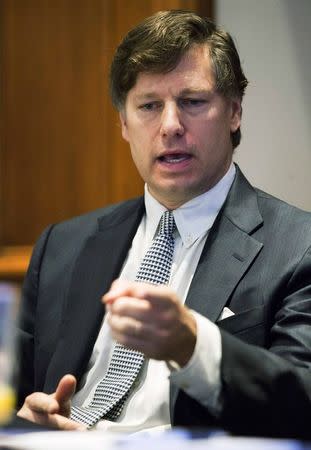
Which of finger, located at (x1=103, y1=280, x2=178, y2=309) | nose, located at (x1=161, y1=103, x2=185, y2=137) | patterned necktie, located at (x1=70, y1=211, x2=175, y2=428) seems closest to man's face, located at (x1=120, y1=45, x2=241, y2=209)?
nose, located at (x1=161, y1=103, x2=185, y2=137)

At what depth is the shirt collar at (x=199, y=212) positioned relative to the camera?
182 centimetres

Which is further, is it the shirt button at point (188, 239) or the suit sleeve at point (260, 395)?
the shirt button at point (188, 239)

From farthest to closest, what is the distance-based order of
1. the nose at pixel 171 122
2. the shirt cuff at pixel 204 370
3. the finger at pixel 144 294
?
the nose at pixel 171 122 → the shirt cuff at pixel 204 370 → the finger at pixel 144 294

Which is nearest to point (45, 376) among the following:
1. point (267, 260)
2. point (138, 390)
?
point (138, 390)

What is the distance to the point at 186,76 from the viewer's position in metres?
1.83

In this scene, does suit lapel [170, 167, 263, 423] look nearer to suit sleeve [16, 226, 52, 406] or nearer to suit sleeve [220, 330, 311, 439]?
suit sleeve [220, 330, 311, 439]

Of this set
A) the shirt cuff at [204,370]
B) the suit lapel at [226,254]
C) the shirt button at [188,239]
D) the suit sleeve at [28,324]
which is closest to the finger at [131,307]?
the shirt cuff at [204,370]

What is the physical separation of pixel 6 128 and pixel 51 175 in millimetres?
209

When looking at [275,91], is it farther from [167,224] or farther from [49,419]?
[49,419]

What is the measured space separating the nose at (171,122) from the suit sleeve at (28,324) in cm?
48

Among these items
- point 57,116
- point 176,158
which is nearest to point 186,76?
point 176,158

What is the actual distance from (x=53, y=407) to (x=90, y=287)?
0.44m

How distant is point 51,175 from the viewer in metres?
2.72

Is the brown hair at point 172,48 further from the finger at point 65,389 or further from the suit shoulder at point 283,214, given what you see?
the finger at point 65,389
